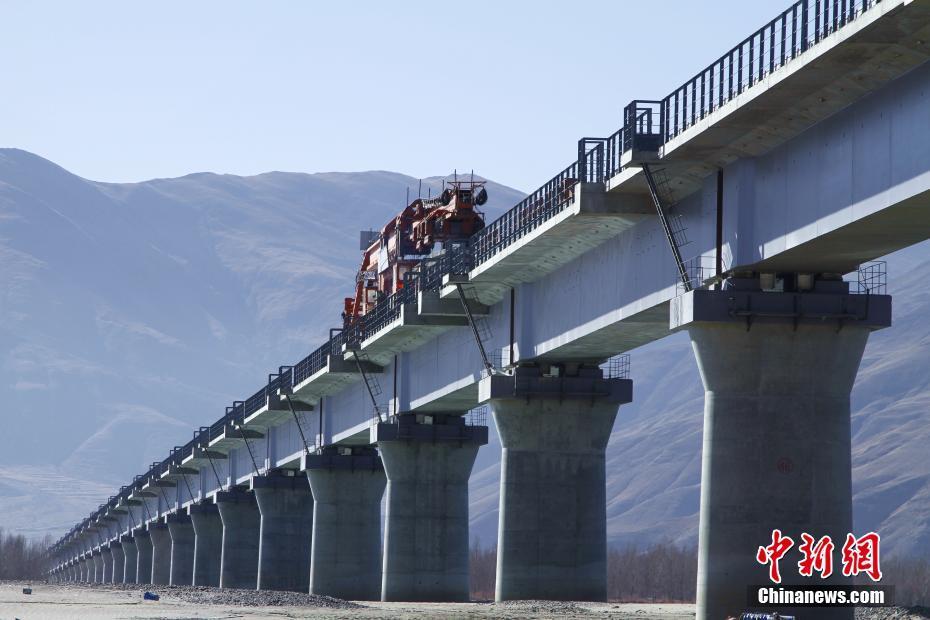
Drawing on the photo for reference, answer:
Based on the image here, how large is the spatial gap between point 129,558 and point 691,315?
13775cm

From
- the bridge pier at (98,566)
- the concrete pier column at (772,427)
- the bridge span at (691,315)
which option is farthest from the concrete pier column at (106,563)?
the concrete pier column at (772,427)

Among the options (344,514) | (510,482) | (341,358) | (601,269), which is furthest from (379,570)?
(601,269)

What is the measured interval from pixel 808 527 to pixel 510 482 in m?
19.2

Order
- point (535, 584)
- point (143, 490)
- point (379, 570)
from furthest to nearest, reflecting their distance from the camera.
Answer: point (143, 490) → point (379, 570) → point (535, 584)

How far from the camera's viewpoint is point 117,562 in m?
177

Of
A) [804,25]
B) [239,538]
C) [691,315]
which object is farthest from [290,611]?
[239,538]

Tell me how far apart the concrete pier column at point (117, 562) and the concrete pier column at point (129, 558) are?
12.2 ft

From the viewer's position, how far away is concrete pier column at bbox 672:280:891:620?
112ft

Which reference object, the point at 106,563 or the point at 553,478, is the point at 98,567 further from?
the point at 553,478

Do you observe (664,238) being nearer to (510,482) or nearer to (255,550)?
(510,482)

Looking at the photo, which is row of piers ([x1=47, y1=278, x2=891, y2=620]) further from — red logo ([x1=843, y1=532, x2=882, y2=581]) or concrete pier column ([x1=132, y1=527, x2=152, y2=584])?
concrete pier column ([x1=132, y1=527, x2=152, y2=584])

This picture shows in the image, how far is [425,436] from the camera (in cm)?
6738

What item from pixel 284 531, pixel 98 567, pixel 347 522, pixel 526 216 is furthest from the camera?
pixel 98 567

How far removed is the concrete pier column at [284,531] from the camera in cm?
9100
